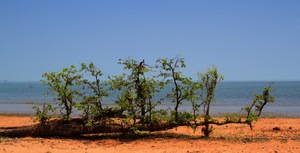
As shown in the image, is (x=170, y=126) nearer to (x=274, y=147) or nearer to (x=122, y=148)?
(x=122, y=148)

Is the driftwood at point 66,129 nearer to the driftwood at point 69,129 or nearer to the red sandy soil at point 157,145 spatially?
the driftwood at point 69,129

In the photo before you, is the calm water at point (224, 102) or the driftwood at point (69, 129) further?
the calm water at point (224, 102)

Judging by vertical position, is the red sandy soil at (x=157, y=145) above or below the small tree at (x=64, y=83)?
below

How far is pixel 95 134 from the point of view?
41.1ft

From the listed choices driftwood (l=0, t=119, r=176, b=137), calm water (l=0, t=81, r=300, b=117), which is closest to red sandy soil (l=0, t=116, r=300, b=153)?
driftwood (l=0, t=119, r=176, b=137)

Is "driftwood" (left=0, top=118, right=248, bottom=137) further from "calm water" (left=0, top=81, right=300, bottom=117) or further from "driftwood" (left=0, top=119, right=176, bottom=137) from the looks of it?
"calm water" (left=0, top=81, right=300, bottom=117)

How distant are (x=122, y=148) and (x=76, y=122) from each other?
2.37 metres

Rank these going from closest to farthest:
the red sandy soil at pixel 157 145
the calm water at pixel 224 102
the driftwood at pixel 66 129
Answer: the red sandy soil at pixel 157 145
the driftwood at pixel 66 129
the calm water at pixel 224 102

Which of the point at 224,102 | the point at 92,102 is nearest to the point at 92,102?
the point at 92,102

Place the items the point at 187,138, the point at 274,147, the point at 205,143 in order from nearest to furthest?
1. the point at 274,147
2. the point at 205,143
3. the point at 187,138

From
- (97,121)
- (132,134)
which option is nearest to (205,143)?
(132,134)

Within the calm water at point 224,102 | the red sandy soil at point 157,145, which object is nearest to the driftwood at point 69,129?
the red sandy soil at point 157,145

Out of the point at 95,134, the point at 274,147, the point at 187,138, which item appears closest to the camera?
the point at 274,147

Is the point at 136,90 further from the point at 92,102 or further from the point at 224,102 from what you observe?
the point at 224,102
